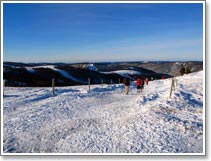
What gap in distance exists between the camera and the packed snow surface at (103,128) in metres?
8.38

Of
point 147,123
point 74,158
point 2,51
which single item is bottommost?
point 74,158

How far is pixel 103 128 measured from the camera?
9.59 metres

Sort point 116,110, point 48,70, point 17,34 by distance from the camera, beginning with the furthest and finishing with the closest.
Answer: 1. point 48,70
2. point 116,110
3. point 17,34

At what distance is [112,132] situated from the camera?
9.26 m

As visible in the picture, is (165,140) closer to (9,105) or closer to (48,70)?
(9,105)

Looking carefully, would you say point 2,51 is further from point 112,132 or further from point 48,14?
point 112,132

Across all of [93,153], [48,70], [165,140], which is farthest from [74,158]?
[48,70]

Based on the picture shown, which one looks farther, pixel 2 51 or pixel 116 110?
pixel 116 110

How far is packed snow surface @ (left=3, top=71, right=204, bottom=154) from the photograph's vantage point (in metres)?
8.38

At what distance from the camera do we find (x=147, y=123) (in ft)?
33.0

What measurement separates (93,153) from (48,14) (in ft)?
14.1

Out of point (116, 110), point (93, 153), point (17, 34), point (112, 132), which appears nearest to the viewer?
point (93, 153)

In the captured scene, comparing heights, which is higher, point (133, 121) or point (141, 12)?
point (141, 12)

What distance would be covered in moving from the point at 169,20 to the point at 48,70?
215 ft
